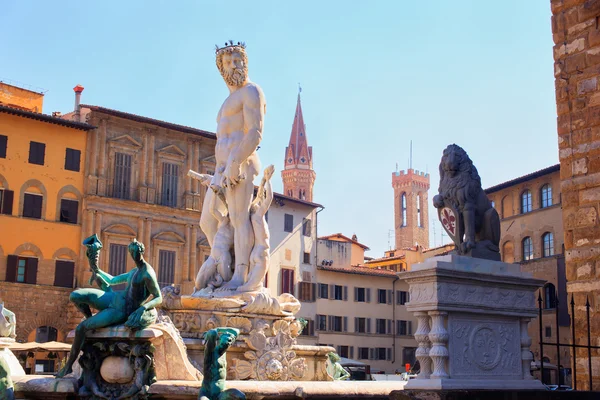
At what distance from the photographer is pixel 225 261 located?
11.5 metres

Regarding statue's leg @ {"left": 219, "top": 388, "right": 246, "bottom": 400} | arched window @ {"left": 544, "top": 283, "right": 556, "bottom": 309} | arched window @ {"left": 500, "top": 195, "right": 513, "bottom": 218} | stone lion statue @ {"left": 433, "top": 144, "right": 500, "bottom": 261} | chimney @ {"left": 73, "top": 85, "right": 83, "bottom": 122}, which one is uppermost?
chimney @ {"left": 73, "top": 85, "right": 83, "bottom": 122}

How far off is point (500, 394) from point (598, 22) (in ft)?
22.1

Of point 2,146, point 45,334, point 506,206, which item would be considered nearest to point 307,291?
point 506,206

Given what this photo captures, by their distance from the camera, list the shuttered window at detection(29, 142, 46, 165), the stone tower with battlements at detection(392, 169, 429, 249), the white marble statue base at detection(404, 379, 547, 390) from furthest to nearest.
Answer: the stone tower with battlements at detection(392, 169, 429, 249)
the shuttered window at detection(29, 142, 46, 165)
the white marble statue base at detection(404, 379, 547, 390)

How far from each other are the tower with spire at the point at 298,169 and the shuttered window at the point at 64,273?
273ft

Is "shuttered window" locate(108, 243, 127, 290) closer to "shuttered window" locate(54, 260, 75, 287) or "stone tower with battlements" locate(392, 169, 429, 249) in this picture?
"shuttered window" locate(54, 260, 75, 287)

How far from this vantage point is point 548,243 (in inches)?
1859

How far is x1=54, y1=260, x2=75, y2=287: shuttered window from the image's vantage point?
40.8m

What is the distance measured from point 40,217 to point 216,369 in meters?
36.8

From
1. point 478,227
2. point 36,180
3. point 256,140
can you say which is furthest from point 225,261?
point 36,180

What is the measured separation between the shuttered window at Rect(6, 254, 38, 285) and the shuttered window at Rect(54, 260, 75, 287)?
1.05 m

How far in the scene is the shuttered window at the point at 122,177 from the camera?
4422 cm

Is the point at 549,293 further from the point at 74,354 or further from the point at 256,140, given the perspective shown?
the point at 74,354

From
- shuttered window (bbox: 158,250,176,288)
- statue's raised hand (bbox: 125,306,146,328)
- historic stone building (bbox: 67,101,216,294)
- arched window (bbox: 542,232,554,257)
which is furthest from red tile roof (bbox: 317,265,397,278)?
statue's raised hand (bbox: 125,306,146,328)
